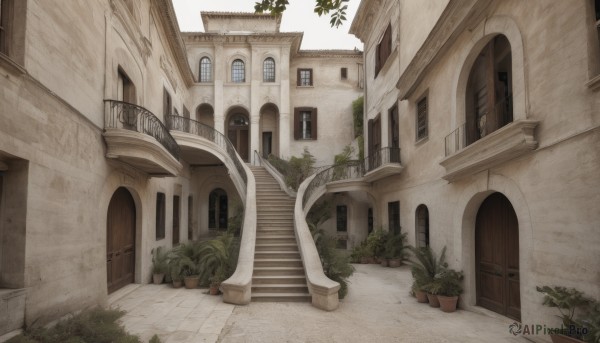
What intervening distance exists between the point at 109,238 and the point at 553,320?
9.20 m

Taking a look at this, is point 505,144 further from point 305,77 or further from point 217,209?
point 305,77

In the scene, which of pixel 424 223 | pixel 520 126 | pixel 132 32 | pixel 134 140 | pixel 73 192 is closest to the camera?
pixel 520 126

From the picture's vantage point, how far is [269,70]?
22328 millimetres

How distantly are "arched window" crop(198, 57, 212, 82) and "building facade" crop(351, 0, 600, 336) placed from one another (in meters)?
13.1

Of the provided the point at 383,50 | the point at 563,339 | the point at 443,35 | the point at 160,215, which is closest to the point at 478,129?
the point at 443,35

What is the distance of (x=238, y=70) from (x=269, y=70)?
195 centimetres

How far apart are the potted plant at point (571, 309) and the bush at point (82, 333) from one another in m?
5.86

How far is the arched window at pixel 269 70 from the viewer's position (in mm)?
22297

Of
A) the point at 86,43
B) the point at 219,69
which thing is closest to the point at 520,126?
the point at 86,43

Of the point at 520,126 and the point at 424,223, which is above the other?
the point at 520,126

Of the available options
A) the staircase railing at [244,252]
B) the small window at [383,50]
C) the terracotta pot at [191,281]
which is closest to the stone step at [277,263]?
the staircase railing at [244,252]

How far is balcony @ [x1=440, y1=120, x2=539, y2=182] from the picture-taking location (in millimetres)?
5715

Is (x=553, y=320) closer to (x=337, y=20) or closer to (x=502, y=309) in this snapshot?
(x=502, y=309)

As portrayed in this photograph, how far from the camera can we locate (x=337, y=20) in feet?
15.7
